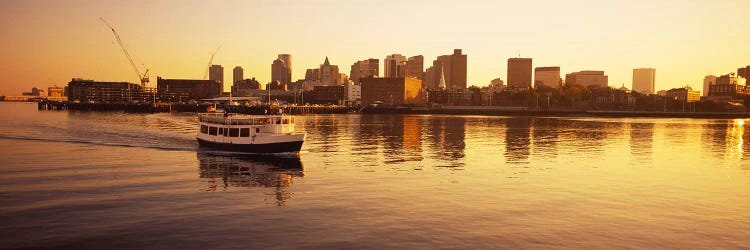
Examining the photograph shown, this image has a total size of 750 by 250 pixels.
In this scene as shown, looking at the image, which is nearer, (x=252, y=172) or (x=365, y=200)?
(x=365, y=200)

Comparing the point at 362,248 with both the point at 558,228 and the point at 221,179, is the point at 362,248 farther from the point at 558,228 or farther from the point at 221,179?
the point at 221,179

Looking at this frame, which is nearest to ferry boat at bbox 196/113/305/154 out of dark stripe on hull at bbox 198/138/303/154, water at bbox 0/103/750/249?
dark stripe on hull at bbox 198/138/303/154

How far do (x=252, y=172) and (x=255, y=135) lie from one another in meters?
12.9

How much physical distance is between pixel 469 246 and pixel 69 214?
21664 millimetres

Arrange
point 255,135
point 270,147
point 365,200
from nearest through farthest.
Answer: point 365,200 < point 270,147 < point 255,135

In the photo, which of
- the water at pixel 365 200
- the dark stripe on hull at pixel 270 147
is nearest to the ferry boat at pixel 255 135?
the dark stripe on hull at pixel 270 147

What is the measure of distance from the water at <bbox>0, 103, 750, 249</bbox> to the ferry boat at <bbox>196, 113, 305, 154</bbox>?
148 centimetres

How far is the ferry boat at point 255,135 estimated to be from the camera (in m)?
58.3

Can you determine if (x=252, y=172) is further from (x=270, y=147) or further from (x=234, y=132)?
(x=234, y=132)

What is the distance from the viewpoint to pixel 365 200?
113ft

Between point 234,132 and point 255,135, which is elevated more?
point 234,132

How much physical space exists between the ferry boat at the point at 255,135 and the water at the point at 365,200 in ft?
4.86

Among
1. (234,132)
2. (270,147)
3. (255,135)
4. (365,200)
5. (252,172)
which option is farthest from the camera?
(234,132)

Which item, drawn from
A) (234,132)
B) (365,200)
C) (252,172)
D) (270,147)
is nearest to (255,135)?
(270,147)
